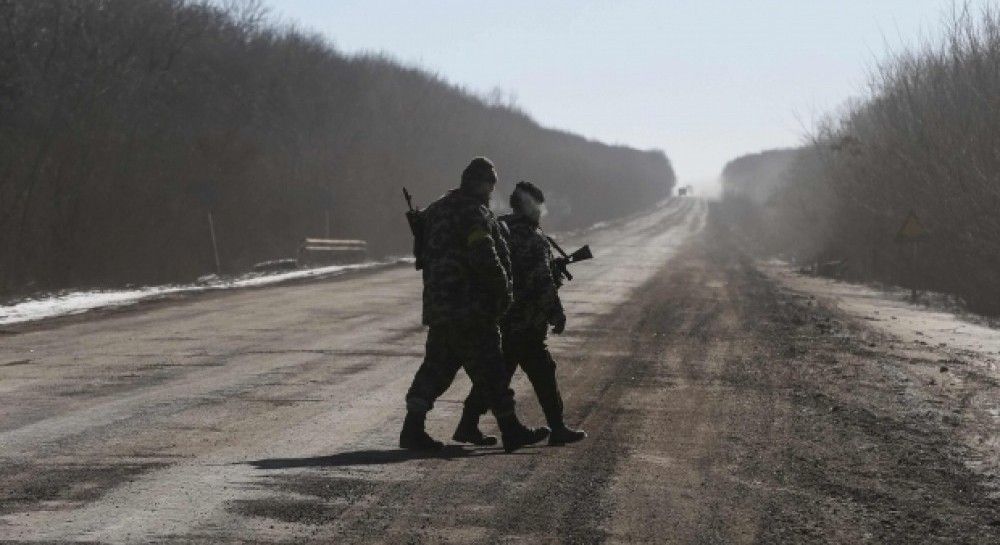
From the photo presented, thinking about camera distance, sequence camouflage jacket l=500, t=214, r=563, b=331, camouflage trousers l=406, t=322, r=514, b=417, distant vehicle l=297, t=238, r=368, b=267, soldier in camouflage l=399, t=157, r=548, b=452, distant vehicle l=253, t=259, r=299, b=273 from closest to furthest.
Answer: soldier in camouflage l=399, t=157, r=548, b=452, camouflage trousers l=406, t=322, r=514, b=417, camouflage jacket l=500, t=214, r=563, b=331, distant vehicle l=253, t=259, r=299, b=273, distant vehicle l=297, t=238, r=368, b=267

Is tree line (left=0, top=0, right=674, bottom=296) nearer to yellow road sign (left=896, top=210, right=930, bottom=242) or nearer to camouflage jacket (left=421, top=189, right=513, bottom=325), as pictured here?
yellow road sign (left=896, top=210, right=930, bottom=242)

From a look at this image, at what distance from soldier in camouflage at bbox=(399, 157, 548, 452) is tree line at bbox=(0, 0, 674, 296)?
21.7m

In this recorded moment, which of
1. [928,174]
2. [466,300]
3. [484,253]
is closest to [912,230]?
[928,174]

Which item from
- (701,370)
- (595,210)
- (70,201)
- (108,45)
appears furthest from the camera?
(595,210)

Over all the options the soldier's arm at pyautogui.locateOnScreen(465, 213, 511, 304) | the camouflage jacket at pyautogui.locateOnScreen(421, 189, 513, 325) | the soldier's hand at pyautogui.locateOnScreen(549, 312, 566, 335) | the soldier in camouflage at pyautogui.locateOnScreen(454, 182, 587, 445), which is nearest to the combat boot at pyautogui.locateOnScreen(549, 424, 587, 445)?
the soldier in camouflage at pyautogui.locateOnScreen(454, 182, 587, 445)

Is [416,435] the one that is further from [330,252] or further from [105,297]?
[330,252]

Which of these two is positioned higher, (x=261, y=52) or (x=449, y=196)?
(x=261, y=52)

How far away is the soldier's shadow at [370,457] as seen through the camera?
894cm

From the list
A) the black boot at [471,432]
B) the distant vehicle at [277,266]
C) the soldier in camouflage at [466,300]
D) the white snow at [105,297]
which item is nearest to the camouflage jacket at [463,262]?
the soldier in camouflage at [466,300]

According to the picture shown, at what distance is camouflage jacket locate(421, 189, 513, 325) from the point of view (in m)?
9.35

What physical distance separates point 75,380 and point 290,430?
4.03 metres

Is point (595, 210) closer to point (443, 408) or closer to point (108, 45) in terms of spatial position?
point (108, 45)

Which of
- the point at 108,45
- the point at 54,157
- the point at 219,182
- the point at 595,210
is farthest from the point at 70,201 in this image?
the point at 595,210

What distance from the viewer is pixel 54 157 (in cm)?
3775
